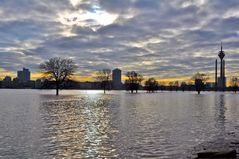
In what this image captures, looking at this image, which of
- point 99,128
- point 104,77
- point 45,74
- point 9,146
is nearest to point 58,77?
point 45,74

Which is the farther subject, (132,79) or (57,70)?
(132,79)

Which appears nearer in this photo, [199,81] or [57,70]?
[57,70]

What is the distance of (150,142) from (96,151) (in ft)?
11.7

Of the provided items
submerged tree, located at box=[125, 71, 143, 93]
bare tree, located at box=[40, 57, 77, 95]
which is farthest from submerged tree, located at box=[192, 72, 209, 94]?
bare tree, located at box=[40, 57, 77, 95]

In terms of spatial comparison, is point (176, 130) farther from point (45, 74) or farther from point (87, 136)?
point (45, 74)

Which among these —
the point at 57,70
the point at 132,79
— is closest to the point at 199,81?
the point at 132,79

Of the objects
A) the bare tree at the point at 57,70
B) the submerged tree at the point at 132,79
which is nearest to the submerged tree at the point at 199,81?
the submerged tree at the point at 132,79

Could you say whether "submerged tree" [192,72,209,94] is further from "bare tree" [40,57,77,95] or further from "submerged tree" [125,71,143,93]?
"bare tree" [40,57,77,95]

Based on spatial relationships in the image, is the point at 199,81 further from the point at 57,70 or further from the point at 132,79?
the point at 57,70

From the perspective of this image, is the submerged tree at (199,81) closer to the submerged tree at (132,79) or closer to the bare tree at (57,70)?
the submerged tree at (132,79)

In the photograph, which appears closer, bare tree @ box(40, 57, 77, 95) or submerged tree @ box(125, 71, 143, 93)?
bare tree @ box(40, 57, 77, 95)

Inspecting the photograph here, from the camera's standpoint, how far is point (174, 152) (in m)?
14.2

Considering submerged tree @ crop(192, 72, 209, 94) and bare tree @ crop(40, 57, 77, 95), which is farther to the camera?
submerged tree @ crop(192, 72, 209, 94)

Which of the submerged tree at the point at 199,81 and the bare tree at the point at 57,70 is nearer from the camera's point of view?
the bare tree at the point at 57,70
